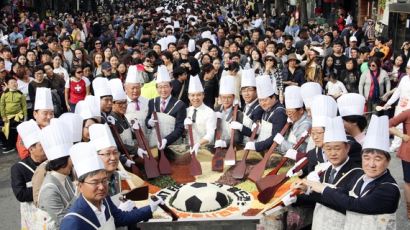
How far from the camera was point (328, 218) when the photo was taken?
3723 mm

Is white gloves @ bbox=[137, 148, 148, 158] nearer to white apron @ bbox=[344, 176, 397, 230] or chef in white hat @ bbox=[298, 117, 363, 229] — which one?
chef in white hat @ bbox=[298, 117, 363, 229]

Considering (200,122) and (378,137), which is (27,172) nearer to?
(200,122)

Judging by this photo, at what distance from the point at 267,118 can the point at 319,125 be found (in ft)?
4.69

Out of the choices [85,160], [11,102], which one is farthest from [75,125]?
Result: [11,102]

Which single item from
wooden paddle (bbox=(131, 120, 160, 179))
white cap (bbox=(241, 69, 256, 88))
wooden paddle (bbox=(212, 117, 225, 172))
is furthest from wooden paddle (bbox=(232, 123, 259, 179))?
white cap (bbox=(241, 69, 256, 88))

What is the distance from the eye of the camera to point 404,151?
18.1ft

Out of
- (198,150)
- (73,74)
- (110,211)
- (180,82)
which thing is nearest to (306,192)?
(110,211)

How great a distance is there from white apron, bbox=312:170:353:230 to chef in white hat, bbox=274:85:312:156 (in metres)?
1.34

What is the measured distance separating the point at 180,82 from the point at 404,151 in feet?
12.4

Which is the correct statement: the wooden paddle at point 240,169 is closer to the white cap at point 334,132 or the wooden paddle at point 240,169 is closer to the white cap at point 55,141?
the white cap at point 334,132

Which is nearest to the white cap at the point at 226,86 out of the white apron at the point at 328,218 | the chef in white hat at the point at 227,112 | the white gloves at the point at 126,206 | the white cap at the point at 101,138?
the chef in white hat at the point at 227,112

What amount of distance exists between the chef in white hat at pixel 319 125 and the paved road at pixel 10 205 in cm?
202

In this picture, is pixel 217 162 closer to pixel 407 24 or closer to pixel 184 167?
pixel 184 167

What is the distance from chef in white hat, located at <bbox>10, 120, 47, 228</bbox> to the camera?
4.11 meters
